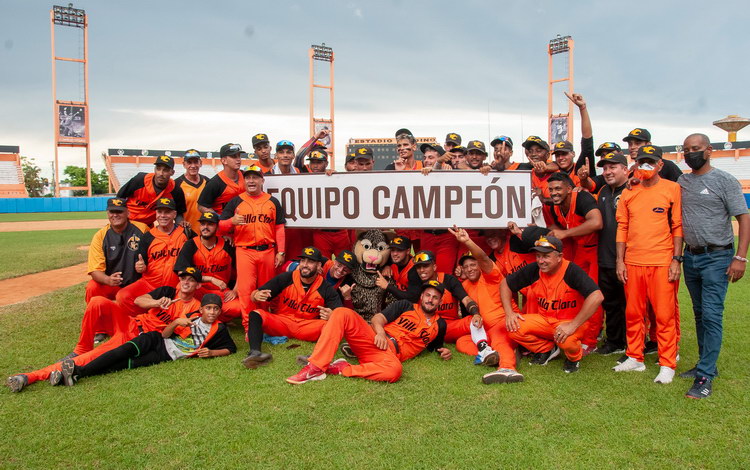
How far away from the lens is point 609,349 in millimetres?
5613

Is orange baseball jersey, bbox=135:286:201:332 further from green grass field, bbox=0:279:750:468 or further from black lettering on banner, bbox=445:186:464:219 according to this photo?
black lettering on banner, bbox=445:186:464:219

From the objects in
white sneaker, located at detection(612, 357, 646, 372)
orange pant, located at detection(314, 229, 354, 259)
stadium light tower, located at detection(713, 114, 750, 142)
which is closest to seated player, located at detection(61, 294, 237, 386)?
orange pant, located at detection(314, 229, 354, 259)

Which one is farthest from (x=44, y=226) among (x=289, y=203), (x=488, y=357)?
(x=488, y=357)

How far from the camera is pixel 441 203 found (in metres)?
6.24

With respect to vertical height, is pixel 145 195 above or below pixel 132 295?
above

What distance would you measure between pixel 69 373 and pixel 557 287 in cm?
477

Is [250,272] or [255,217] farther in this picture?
[255,217]

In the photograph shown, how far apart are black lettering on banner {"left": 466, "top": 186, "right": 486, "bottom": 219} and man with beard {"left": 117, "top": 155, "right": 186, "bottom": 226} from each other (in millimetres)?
4025

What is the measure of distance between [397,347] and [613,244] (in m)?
2.62

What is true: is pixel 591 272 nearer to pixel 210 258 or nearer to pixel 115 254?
pixel 210 258

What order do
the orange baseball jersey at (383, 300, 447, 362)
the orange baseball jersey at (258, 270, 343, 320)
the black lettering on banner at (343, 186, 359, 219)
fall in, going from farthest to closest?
the black lettering on banner at (343, 186, 359, 219) < the orange baseball jersey at (258, 270, 343, 320) < the orange baseball jersey at (383, 300, 447, 362)

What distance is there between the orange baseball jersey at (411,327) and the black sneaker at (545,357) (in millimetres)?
1001

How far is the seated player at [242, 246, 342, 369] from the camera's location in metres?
5.78

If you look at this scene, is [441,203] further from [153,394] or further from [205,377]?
[153,394]
